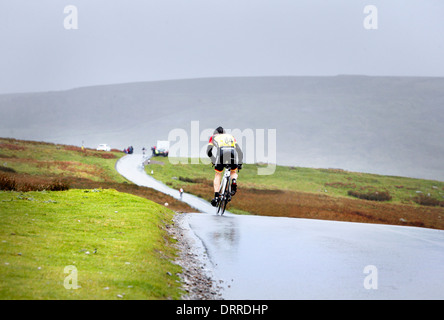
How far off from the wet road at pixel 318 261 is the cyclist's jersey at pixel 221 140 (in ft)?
11.5

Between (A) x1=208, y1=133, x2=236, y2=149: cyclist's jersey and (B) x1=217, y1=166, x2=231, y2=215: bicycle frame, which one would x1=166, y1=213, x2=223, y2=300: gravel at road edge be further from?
(B) x1=217, y1=166, x2=231, y2=215: bicycle frame

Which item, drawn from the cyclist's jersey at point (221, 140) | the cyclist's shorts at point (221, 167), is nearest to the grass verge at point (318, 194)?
the cyclist's shorts at point (221, 167)

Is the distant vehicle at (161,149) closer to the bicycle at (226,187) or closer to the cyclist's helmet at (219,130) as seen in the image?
the bicycle at (226,187)

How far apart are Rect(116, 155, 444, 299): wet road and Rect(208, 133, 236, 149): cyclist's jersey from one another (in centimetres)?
351

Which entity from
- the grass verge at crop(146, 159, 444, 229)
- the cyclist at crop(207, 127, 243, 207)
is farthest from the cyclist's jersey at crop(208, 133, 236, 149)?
the grass verge at crop(146, 159, 444, 229)

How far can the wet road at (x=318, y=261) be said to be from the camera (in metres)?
10.9

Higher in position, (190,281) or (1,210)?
(1,210)

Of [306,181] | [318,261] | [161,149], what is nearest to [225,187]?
[318,261]

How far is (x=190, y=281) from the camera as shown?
1143 cm

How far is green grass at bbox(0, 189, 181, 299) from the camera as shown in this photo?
905 cm
